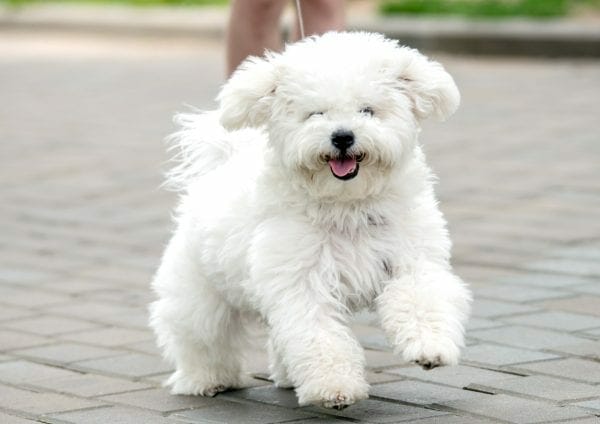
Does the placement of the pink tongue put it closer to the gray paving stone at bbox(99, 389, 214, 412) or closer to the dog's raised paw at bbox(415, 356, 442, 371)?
the dog's raised paw at bbox(415, 356, 442, 371)

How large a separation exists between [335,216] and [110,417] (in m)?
0.87

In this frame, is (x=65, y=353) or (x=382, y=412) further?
(x=65, y=353)

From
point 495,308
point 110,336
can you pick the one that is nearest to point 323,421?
point 110,336

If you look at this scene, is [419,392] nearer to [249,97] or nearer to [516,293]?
[249,97]

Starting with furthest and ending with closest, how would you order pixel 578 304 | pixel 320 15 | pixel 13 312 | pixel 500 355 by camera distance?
pixel 320 15 → pixel 13 312 → pixel 578 304 → pixel 500 355

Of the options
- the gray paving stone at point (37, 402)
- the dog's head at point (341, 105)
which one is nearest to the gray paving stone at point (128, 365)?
the gray paving stone at point (37, 402)

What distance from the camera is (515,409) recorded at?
3.98m

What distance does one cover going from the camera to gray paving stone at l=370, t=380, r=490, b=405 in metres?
4.17

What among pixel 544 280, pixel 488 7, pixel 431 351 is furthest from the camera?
pixel 488 7

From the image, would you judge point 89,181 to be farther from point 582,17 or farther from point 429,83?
→ point 582,17

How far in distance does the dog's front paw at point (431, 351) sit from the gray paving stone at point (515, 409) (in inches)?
12.1

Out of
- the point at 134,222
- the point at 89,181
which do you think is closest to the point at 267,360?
the point at 134,222

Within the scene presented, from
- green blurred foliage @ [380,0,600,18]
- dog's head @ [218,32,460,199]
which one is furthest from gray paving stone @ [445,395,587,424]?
green blurred foliage @ [380,0,600,18]

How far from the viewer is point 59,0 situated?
64.7ft
